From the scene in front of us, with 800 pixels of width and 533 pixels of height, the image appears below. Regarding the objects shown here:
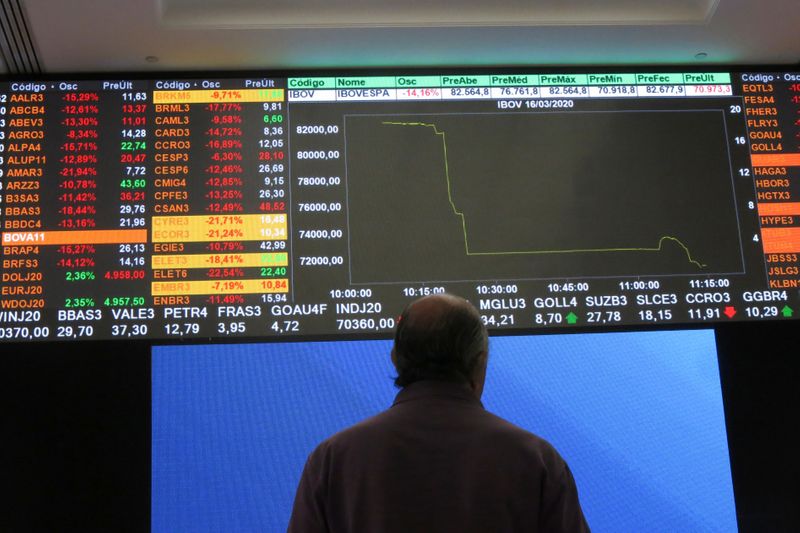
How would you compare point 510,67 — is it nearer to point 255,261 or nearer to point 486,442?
point 255,261

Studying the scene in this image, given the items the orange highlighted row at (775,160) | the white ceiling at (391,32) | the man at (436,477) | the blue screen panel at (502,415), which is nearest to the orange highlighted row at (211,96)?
the white ceiling at (391,32)

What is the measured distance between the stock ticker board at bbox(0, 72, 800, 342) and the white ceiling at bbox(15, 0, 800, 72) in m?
0.10

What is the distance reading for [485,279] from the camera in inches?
137

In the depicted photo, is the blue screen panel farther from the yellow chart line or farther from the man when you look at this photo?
the man

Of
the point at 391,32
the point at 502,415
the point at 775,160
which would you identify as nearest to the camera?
the point at 502,415

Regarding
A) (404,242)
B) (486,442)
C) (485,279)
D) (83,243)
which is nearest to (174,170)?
(83,243)

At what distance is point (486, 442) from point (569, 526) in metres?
0.19

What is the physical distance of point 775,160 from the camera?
3.69 meters

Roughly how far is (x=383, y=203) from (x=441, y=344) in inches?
75.6

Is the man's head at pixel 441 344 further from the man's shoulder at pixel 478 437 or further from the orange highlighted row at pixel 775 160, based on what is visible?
the orange highlighted row at pixel 775 160

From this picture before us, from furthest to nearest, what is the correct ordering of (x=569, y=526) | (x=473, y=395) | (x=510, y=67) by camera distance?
(x=510, y=67), (x=473, y=395), (x=569, y=526)

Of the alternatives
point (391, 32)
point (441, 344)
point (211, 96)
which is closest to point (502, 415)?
point (391, 32)

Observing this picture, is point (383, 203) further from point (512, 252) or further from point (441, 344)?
point (441, 344)

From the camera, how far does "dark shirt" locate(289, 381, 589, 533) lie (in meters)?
1.52
